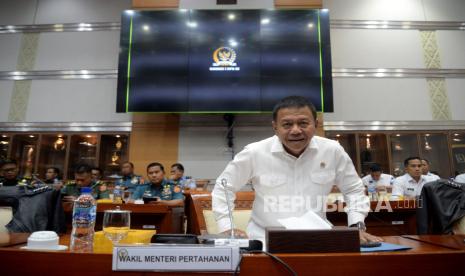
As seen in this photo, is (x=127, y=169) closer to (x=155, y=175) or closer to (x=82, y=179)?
(x=82, y=179)

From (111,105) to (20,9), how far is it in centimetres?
295

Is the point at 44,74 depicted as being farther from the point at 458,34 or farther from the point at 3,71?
the point at 458,34

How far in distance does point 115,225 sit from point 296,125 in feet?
2.77

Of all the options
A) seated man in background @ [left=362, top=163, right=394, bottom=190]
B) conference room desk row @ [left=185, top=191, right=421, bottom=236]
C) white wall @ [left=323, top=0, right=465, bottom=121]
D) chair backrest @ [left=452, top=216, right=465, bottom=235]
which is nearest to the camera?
chair backrest @ [left=452, top=216, right=465, bottom=235]

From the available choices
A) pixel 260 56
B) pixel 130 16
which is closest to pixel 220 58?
pixel 260 56

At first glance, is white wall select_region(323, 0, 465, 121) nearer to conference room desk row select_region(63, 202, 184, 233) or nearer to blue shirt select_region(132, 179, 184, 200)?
blue shirt select_region(132, 179, 184, 200)

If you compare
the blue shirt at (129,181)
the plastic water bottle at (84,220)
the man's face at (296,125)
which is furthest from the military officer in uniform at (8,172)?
the man's face at (296,125)

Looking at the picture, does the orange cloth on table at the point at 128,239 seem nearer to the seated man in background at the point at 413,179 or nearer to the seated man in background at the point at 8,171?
the seated man in background at the point at 8,171

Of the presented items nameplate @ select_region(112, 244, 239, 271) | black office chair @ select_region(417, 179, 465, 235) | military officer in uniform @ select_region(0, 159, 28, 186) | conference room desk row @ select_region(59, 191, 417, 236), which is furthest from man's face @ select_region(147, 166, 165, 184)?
nameplate @ select_region(112, 244, 239, 271)

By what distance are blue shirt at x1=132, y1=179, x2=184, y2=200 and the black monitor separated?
1531mm

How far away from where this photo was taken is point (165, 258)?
65 cm

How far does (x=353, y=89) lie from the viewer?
5.84 metres

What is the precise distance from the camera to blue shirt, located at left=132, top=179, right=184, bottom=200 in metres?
3.50

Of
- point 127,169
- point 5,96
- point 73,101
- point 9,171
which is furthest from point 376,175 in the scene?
point 5,96
